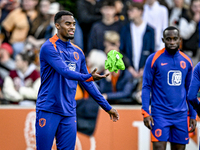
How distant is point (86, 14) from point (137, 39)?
1.44 meters

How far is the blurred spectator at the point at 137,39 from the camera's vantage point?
7574 mm

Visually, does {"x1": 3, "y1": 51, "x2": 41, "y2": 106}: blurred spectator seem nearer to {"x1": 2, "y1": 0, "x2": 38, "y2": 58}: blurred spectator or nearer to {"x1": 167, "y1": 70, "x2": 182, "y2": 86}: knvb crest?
{"x1": 2, "y1": 0, "x2": 38, "y2": 58}: blurred spectator

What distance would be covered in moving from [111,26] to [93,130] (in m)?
2.48

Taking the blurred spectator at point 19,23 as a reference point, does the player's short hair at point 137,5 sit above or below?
above

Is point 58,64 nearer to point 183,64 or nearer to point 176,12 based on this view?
point 183,64

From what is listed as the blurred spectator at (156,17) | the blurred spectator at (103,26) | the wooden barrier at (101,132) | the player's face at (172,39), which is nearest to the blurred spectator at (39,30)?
the blurred spectator at (103,26)

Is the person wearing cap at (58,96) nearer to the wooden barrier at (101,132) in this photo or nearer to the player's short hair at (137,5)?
the wooden barrier at (101,132)

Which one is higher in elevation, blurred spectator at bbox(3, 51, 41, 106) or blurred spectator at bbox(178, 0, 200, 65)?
blurred spectator at bbox(178, 0, 200, 65)

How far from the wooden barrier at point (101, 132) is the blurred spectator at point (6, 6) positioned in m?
2.63

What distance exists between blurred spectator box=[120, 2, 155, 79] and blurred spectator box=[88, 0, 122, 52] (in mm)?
287

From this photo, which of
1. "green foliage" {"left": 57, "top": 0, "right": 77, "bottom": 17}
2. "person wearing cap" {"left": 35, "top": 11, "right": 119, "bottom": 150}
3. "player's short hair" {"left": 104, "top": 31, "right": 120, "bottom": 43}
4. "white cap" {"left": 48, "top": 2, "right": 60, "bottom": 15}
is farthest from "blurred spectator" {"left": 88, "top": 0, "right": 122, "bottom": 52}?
"person wearing cap" {"left": 35, "top": 11, "right": 119, "bottom": 150}

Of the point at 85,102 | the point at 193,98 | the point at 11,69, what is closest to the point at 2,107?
the point at 11,69

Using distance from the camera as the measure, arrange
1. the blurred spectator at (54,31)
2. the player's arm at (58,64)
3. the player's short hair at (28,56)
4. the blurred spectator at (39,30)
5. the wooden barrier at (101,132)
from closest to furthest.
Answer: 1. the player's arm at (58,64)
2. the wooden barrier at (101,132)
3. the player's short hair at (28,56)
4. the blurred spectator at (54,31)
5. the blurred spectator at (39,30)

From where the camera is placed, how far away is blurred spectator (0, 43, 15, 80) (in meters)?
7.95
